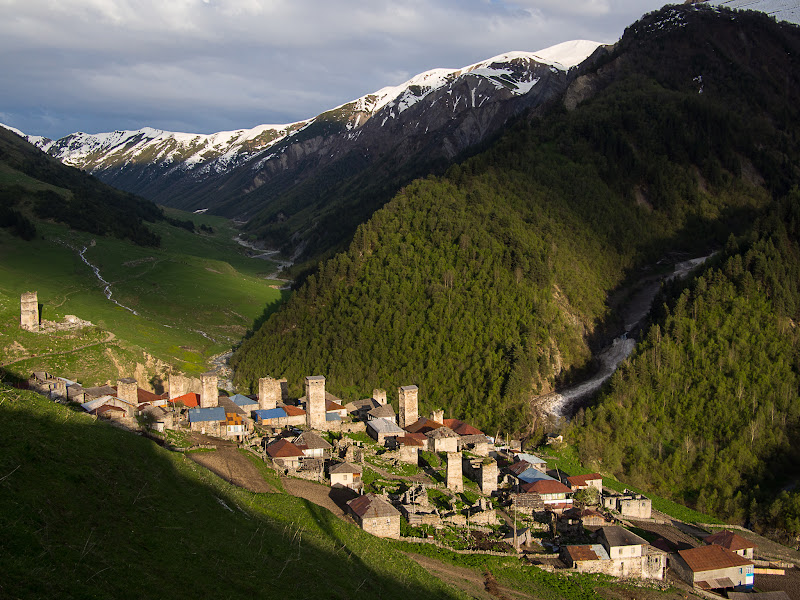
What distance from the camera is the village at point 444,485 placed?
39750 mm

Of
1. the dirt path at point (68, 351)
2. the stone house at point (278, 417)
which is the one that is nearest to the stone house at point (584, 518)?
the stone house at point (278, 417)

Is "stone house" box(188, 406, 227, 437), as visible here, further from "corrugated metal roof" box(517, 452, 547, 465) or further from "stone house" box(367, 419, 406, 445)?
"corrugated metal roof" box(517, 452, 547, 465)

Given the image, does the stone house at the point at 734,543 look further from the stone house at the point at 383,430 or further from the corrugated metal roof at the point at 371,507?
the stone house at the point at 383,430

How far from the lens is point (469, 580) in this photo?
3459 centimetres

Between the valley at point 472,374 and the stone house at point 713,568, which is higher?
the valley at point 472,374

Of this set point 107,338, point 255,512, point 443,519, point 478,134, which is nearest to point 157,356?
point 107,338

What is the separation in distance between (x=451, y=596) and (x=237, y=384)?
45.0 metres

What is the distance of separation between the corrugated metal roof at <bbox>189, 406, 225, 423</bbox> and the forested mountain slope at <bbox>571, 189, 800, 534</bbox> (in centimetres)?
2955

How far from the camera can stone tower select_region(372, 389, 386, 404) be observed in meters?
65.2

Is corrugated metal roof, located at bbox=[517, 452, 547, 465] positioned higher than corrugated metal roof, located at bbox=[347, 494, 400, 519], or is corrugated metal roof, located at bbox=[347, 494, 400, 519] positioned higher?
corrugated metal roof, located at bbox=[347, 494, 400, 519]

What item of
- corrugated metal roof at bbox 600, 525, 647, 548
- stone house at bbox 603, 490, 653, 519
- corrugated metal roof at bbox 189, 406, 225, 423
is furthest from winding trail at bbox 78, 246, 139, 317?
corrugated metal roof at bbox 600, 525, 647, 548

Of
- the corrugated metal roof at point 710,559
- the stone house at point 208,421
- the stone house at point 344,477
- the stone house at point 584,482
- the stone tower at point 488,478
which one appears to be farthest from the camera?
the stone house at point 584,482

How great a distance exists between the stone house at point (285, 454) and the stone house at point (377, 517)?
22.1 ft

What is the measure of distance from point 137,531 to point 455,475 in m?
28.8
